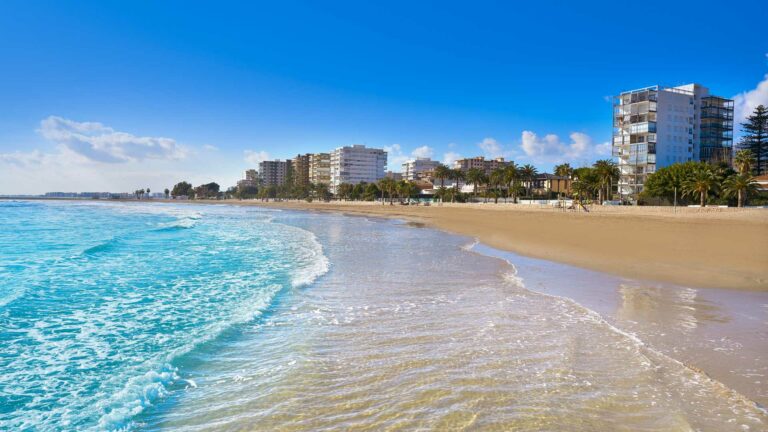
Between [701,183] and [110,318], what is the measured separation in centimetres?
5901

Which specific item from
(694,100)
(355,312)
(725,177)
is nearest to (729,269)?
(355,312)

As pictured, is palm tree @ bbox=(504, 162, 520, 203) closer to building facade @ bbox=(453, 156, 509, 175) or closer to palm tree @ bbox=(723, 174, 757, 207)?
palm tree @ bbox=(723, 174, 757, 207)

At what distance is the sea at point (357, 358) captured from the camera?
4.43 metres

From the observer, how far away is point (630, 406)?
450 cm

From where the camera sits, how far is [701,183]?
51.1 metres

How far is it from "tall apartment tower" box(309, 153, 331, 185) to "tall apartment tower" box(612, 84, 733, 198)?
111 meters

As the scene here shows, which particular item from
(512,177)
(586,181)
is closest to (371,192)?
(512,177)

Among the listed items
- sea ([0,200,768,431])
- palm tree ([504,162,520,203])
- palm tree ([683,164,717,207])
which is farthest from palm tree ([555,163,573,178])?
sea ([0,200,768,431])

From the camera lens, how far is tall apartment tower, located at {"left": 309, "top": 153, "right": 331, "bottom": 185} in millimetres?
177750

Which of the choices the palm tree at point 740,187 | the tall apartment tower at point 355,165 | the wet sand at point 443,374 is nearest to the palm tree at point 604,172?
the palm tree at point 740,187

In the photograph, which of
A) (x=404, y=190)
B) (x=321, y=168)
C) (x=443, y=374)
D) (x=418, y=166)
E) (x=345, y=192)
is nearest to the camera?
(x=443, y=374)

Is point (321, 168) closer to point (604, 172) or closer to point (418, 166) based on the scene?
point (418, 166)

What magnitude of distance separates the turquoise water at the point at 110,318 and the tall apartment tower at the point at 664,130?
80.4 metres

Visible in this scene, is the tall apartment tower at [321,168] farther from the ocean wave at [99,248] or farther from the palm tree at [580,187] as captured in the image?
the ocean wave at [99,248]
